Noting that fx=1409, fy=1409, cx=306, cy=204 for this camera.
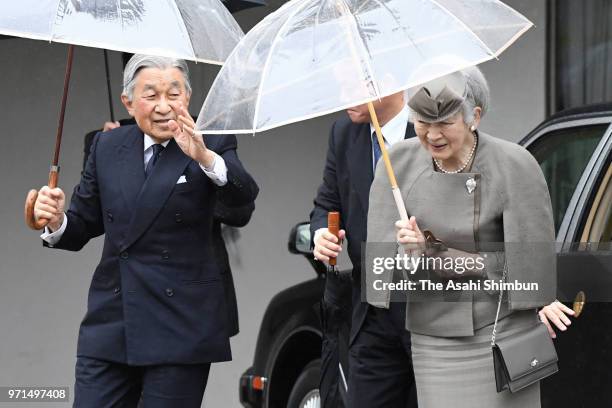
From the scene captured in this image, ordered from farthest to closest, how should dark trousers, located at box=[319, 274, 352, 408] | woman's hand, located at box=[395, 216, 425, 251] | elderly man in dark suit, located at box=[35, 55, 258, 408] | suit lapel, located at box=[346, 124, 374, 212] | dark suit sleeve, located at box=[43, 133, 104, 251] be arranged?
dark trousers, located at box=[319, 274, 352, 408]
dark suit sleeve, located at box=[43, 133, 104, 251]
suit lapel, located at box=[346, 124, 374, 212]
elderly man in dark suit, located at box=[35, 55, 258, 408]
woman's hand, located at box=[395, 216, 425, 251]

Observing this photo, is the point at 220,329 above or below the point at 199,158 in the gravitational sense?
below

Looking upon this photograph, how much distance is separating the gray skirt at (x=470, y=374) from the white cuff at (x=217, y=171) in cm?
99

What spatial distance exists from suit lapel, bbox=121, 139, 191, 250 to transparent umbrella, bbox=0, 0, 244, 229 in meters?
0.31

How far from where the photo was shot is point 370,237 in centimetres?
448

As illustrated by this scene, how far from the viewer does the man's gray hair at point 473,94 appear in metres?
4.25

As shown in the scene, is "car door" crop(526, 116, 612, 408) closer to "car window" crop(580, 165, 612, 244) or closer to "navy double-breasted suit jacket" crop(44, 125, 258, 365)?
"car window" crop(580, 165, 612, 244)

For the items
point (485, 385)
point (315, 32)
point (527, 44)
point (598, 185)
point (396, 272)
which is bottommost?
point (485, 385)

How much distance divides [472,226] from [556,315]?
0.45 metres

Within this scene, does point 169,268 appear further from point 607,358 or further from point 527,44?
point 527,44

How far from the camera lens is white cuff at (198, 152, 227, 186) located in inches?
190

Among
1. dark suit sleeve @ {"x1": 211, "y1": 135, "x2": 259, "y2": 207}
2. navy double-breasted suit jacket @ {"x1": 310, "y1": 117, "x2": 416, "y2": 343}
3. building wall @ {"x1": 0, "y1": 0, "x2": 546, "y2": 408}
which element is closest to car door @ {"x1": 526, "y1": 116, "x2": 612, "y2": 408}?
navy double-breasted suit jacket @ {"x1": 310, "y1": 117, "x2": 416, "y2": 343}

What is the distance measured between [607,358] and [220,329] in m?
1.36

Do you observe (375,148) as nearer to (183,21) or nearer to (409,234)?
(183,21)

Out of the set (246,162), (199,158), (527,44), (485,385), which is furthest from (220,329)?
(246,162)
